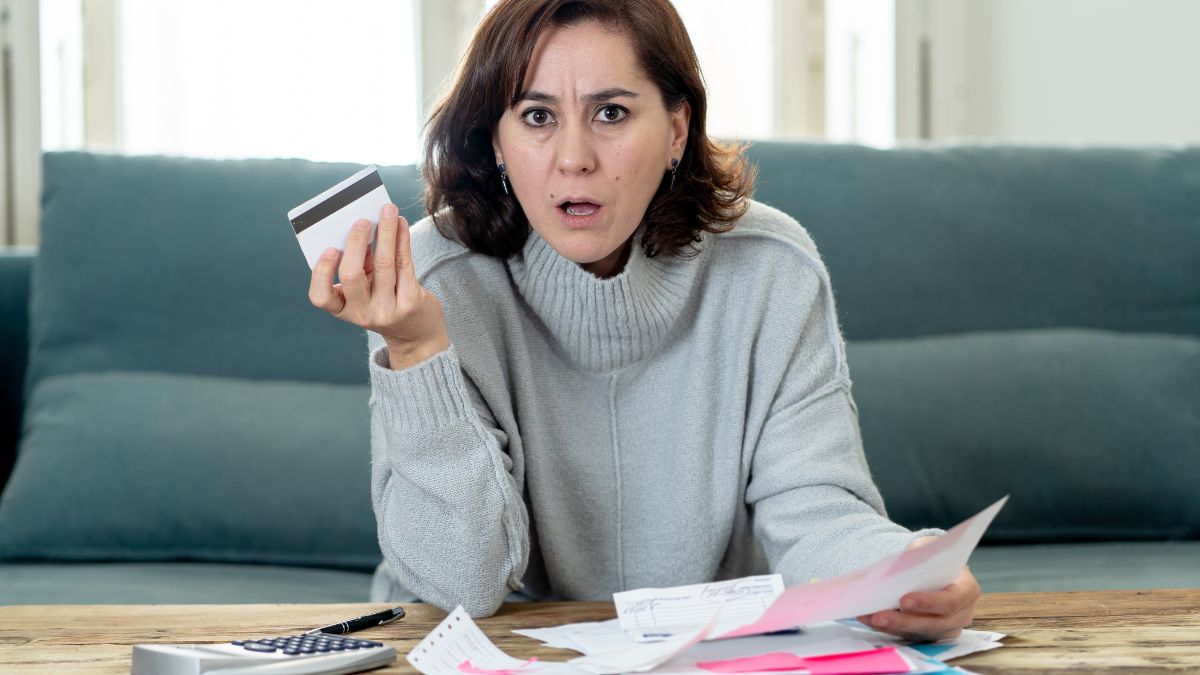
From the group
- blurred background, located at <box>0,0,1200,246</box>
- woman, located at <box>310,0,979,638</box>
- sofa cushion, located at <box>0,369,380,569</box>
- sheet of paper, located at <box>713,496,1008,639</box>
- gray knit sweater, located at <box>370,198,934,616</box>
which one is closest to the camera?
sheet of paper, located at <box>713,496,1008,639</box>

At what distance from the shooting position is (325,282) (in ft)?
3.11

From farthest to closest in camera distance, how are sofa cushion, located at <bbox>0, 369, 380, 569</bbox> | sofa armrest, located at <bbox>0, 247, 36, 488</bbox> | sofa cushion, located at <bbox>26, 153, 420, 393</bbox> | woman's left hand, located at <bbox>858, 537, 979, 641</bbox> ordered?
sofa armrest, located at <bbox>0, 247, 36, 488</bbox> < sofa cushion, located at <bbox>26, 153, 420, 393</bbox> < sofa cushion, located at <bbox>0, 369, 380, 569</bbox> < woman's left hand, located at <bbox>858, 537, 979, 641</bbox>

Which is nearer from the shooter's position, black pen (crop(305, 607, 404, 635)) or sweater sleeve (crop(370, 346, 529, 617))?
black pen (crop(305, 607, 404, 635))

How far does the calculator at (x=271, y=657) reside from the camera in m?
0.73

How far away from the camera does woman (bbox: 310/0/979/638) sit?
1057 millimetres

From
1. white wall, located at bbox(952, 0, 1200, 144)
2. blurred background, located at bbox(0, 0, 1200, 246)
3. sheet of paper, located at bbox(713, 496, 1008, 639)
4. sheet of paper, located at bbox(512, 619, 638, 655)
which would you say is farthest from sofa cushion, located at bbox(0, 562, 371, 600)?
white wall, located at bbox(952, 0, 1200, 144)

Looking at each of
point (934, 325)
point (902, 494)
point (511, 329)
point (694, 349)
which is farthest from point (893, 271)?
point (511, 329)

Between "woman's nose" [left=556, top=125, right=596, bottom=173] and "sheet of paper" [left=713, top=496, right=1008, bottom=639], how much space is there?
50cm

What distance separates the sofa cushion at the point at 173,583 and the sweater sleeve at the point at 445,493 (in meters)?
0.50

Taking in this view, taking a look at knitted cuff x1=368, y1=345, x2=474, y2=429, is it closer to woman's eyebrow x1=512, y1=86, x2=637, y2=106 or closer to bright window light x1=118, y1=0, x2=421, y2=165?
woman's eyebrow x1=512, y1=86, x2=637, y2=106

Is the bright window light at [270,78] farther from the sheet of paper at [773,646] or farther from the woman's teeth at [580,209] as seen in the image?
the sheet of paper at [773,646]

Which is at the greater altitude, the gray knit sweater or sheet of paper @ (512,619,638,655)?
the gray knit sweater

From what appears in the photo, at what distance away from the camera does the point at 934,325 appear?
1.97m

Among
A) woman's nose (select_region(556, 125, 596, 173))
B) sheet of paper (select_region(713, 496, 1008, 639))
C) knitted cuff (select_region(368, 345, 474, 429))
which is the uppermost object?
woman's nose (select_region(556, 125, 596, 173))
